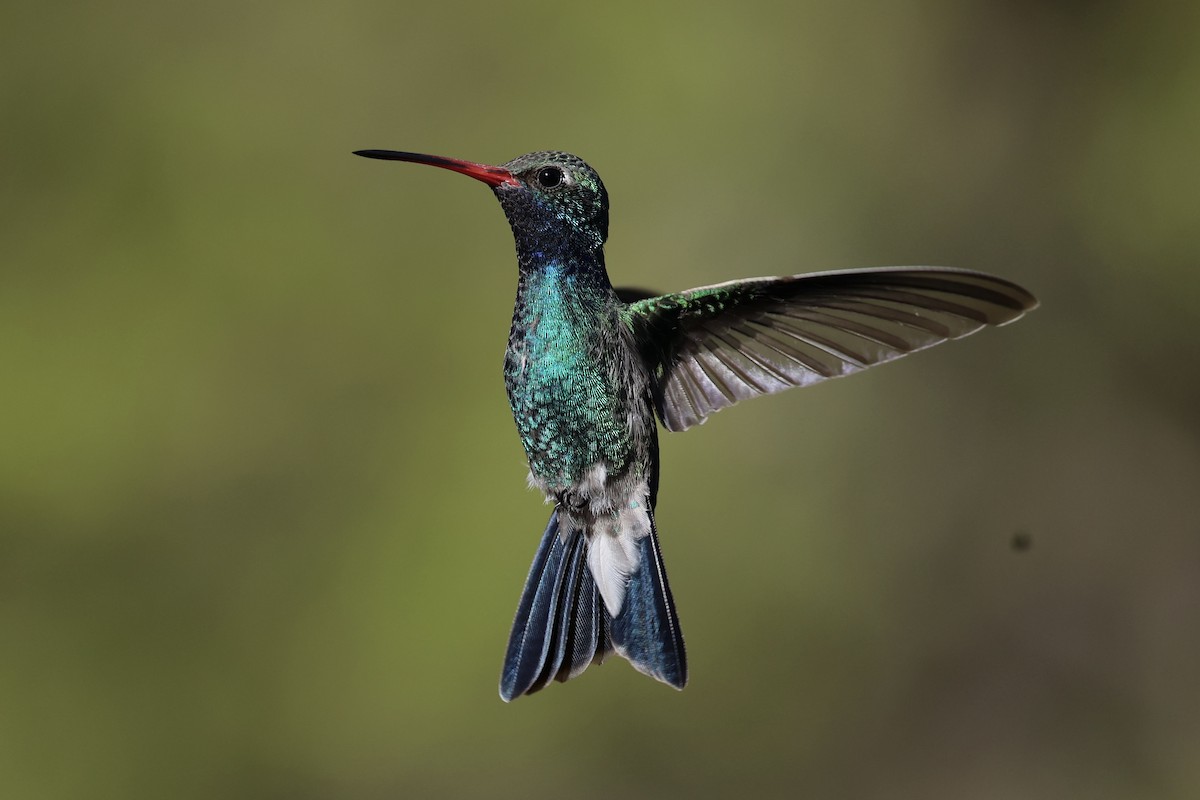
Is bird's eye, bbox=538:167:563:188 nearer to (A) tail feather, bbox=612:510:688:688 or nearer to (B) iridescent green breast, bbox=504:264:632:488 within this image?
(B) iridescent green breast, bbox=504:264:632:488

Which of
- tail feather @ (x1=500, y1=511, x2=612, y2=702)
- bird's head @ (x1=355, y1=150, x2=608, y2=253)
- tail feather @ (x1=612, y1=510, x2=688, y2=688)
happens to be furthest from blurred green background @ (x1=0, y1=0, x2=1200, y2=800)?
bird's head @ (x1=355, y1=150, x2=608, y2=253)

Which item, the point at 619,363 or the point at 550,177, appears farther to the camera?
the point at 619,363

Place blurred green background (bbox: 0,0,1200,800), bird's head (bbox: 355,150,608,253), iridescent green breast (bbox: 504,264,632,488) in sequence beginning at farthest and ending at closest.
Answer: blurred green background (bbox: 0,0,1200,800) → iridescent green breast (bbox: 504,264,632,488) → bird's head (bbox: 355,150,608,253)

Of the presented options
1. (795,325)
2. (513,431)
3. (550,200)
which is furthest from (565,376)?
(513,431)

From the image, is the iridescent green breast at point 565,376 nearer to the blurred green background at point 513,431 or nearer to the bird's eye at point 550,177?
the bird's eye at point 550,177

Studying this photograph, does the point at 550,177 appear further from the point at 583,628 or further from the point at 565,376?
the point at 583,628

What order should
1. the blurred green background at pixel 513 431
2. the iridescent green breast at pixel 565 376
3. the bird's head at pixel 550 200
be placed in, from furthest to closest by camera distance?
the blurred green background at pixel 513 431 → the iridescent green breast at pixel 565 376 → the bird's head at pixel 550 200

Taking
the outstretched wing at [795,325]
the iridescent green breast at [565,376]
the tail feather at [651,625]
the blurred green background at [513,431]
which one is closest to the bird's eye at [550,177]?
the iridescent green breast at [565,376]
